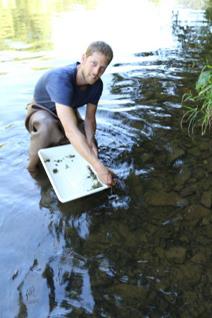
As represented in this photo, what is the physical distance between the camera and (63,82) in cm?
349

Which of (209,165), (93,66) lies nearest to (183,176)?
(209,165)

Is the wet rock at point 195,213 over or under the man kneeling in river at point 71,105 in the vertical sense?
under

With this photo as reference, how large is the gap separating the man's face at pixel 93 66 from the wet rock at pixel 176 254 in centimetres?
163

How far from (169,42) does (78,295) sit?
7373 mm

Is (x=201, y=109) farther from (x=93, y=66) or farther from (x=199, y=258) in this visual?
(x=199, y=258)

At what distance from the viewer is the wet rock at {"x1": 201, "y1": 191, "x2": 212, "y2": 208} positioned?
11.7 ft

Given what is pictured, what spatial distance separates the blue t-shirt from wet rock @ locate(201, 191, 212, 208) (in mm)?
1424

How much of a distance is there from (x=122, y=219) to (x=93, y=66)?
53.6 inches

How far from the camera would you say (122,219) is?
3432 millimetres

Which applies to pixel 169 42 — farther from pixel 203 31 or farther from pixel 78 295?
pixel 78 295

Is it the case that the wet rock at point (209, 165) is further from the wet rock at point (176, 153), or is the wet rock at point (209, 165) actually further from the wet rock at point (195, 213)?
the wet rock at point (195, 213)

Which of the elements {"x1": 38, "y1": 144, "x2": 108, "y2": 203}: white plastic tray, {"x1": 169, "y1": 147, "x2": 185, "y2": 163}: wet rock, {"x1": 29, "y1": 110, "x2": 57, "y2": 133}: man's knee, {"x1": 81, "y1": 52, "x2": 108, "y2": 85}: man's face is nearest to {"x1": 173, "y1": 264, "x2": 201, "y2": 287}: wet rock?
{"x1": 38, "y1": 144, "x2": 108, "y2": 203}: white plastic tray

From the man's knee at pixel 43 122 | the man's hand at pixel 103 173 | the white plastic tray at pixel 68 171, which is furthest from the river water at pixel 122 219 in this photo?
the man's knee at pixel 43 122

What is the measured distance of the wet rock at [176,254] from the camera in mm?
2966
